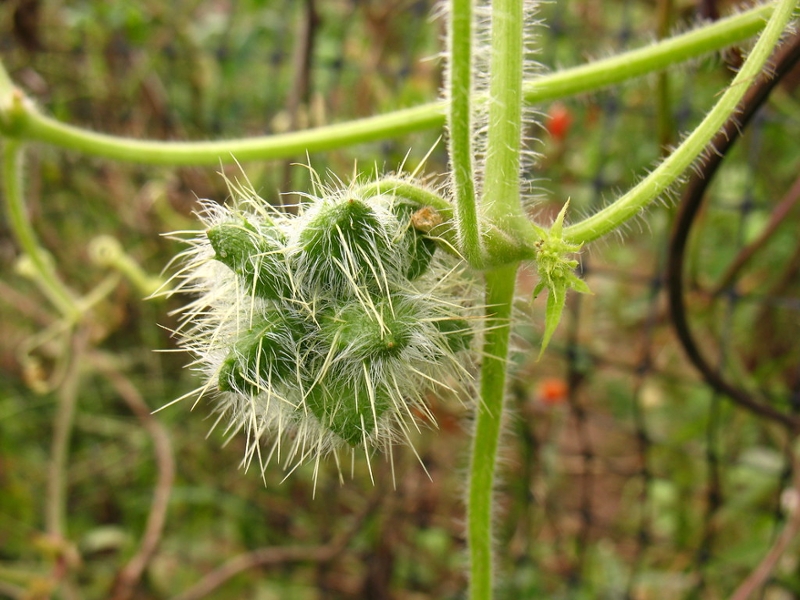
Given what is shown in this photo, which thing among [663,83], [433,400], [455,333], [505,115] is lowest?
[433,400]

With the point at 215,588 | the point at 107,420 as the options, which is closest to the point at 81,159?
the point at 107,420

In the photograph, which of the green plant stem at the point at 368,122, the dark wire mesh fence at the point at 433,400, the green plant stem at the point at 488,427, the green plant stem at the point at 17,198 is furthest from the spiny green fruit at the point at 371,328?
the dark wire mesh fence at the point at 433,400

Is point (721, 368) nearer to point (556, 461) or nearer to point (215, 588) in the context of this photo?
point (556, 461)

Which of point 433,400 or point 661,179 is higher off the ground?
point 661,179

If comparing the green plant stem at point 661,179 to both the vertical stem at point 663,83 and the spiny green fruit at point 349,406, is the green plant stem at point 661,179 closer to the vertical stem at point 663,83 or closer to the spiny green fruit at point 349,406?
the spiny green fruit at point 349,406

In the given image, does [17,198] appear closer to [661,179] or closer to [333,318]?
[333,318]

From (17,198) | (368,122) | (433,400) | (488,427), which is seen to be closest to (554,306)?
(488,427)
